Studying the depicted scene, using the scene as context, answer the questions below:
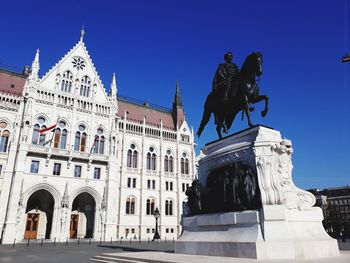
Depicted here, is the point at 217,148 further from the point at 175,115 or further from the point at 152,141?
the point at 175,115

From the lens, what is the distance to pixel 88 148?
41500 mm

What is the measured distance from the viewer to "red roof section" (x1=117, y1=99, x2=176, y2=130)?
175ft

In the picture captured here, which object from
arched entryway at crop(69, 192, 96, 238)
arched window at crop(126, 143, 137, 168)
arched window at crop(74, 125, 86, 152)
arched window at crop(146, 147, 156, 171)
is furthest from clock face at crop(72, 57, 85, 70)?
arched entryway at crop(69, 192, 96, 238)

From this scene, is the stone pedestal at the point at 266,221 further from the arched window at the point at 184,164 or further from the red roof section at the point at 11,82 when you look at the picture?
the arched window at the point at 184,164

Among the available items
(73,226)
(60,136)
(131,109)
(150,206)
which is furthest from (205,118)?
(131,109)

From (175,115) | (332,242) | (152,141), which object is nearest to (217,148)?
(332,242)

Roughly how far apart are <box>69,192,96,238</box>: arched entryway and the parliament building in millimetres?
141

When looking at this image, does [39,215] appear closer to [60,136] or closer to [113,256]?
[60,136]

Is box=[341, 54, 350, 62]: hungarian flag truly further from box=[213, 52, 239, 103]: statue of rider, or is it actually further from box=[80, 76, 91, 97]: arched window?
box=[80, 76, 91, 97]: arched window

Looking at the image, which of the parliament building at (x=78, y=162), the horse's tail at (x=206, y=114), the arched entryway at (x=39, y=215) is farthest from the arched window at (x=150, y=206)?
the horse's tail at (x=206, y=114)

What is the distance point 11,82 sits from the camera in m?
42.5

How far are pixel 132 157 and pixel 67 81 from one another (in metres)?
16.3

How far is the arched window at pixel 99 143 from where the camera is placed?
1681 inches

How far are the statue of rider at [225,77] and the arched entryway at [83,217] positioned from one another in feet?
112
